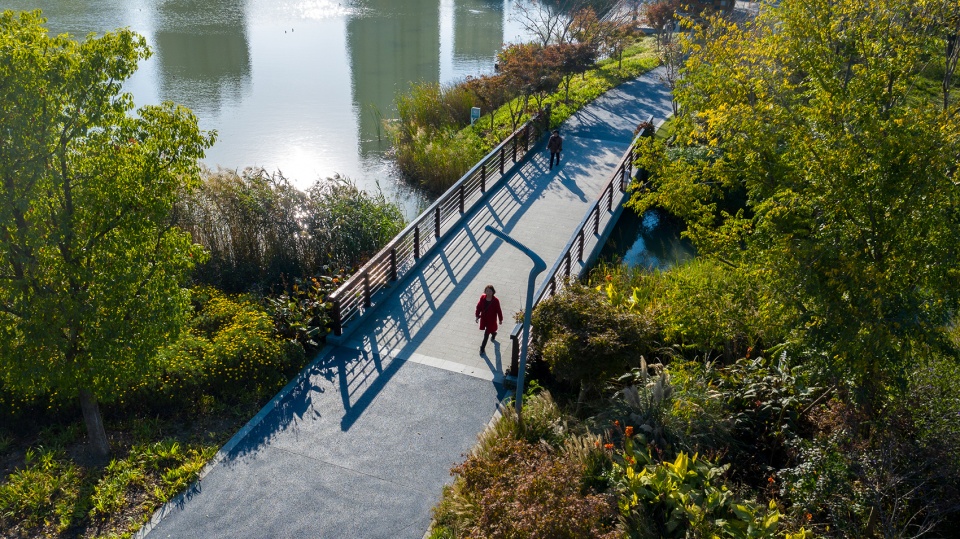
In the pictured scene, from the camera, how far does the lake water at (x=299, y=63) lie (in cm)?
2603

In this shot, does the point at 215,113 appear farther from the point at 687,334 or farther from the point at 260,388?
the point at 687,334

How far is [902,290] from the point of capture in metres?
7.20

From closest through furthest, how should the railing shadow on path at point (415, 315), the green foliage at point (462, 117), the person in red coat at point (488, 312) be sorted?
the railing shadow on path at point (415, 315), the person in red coat at point (488, 312), the green foliage at point (462, 117)

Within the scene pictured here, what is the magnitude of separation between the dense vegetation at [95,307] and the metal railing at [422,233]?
6.76 feet

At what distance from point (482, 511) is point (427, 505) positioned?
1480 millimetres

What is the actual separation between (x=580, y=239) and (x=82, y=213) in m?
9.31

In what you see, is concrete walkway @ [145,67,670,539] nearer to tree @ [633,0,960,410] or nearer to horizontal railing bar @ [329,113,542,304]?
horizontal railing bar @ [329,113,542,304]

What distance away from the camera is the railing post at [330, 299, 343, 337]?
40.7 ft

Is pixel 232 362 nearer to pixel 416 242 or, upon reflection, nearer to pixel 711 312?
pixel 416 242

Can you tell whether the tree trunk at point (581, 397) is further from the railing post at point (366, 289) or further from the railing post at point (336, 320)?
the railing post at point (366, 289)

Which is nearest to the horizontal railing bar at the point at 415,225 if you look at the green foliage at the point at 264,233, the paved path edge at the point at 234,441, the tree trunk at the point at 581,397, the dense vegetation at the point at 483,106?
the paved path edge at the point at 234,441

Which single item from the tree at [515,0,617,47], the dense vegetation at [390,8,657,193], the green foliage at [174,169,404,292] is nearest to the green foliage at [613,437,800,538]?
the green foliage at [174,169,404,292]

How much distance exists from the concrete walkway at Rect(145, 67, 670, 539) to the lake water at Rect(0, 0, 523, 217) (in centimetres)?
694

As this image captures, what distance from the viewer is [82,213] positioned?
8.36m
